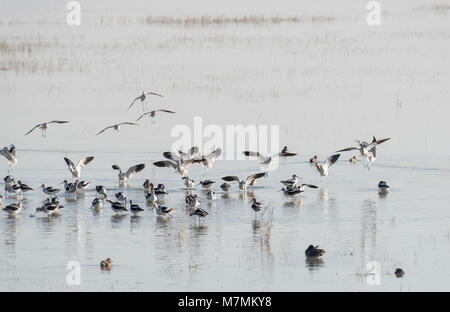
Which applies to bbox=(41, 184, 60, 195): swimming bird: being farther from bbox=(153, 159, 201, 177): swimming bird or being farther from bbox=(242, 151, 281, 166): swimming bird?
bbox=(242, 151, 281, 166): swimming bird

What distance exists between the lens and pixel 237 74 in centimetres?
4022

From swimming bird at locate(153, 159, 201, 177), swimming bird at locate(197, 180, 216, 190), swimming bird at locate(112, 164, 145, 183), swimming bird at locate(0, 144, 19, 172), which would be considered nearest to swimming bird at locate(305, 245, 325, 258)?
swimming bird at locate(197, 180, 216, 190)

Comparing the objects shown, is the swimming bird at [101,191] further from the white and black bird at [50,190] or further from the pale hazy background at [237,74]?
the pale hazy background at [237,74]

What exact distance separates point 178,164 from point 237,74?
657 inches

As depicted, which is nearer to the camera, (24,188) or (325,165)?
(24,188)

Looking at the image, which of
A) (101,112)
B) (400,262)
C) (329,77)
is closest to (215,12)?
(329,77)

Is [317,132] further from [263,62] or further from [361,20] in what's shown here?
[361,20]

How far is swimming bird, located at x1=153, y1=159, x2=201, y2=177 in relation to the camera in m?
23.7

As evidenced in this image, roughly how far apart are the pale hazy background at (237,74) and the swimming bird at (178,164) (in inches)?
128

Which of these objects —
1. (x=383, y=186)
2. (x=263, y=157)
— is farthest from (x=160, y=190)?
(x=383, y=186)

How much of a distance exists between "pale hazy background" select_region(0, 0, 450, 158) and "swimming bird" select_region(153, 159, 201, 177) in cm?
325

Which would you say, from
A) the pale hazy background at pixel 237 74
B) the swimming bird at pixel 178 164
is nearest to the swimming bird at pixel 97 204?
the swimming bird at pixel 178 164

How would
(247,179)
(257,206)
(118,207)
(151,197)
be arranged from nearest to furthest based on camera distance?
(257,206)
(118,207)
(151,197)
(247,179)

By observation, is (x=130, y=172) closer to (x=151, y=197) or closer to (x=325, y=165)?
(x=151, y=197)
